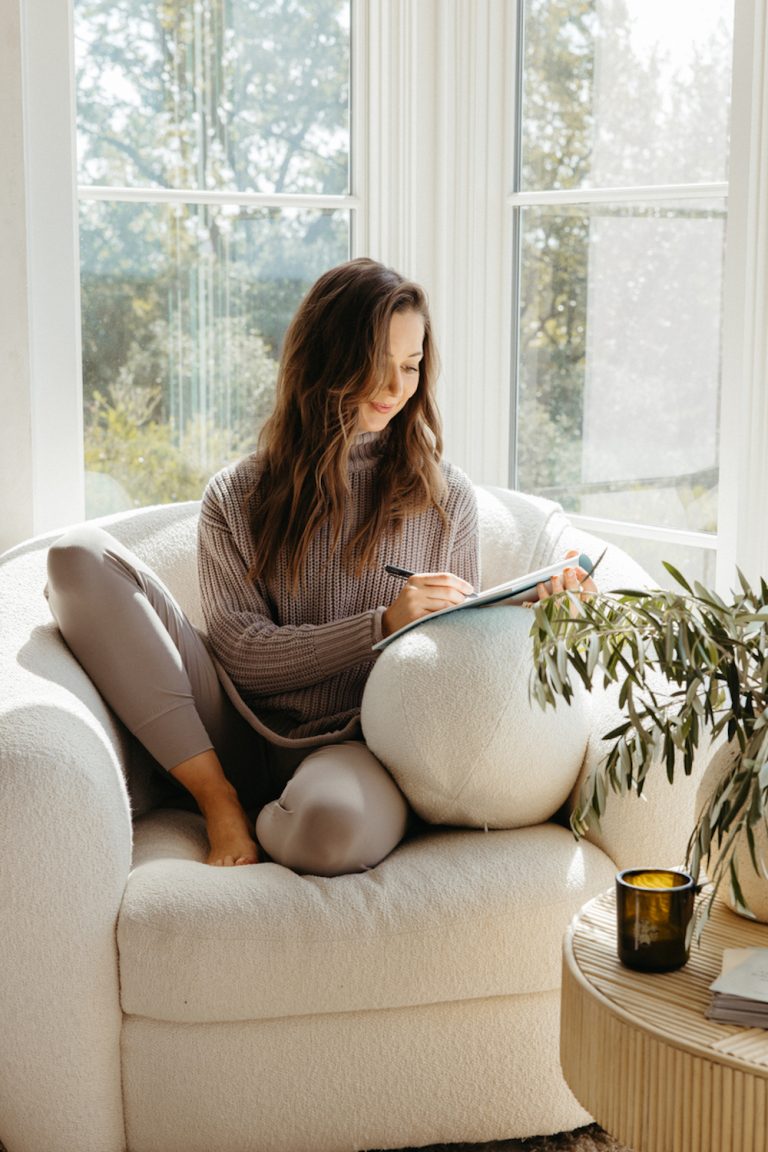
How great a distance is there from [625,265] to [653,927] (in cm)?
169

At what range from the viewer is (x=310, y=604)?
2098 mm

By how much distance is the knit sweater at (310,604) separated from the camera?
1984 mm

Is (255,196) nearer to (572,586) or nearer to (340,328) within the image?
(340,328)

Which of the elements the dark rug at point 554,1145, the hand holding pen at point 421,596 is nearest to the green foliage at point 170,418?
the hand holding pen at point 421,596

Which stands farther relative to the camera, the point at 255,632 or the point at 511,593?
the point at 255,632

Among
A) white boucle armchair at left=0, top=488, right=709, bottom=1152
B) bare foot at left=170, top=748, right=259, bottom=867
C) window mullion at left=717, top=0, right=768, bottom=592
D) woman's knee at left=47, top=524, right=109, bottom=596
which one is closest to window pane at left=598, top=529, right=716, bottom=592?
window mullion at left=717, top=0, right=768, bottom=592

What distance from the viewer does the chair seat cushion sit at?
1.51 m

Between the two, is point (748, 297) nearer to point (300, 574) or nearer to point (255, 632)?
point (300, 574)

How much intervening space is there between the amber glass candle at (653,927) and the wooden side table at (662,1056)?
1 centimetres

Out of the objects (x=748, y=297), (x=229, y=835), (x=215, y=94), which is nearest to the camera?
(x=229, y=835)

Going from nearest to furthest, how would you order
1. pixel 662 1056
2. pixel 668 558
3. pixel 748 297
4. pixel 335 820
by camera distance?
pixel 662 1056
pixel 335 820
pixel 748 297
pixel 668 558

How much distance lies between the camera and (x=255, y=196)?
2.79 meters

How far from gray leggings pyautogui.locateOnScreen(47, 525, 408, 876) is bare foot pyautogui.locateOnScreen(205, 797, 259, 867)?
1.3 inches

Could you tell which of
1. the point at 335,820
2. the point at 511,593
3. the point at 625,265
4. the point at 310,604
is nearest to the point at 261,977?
the point at 335,820
